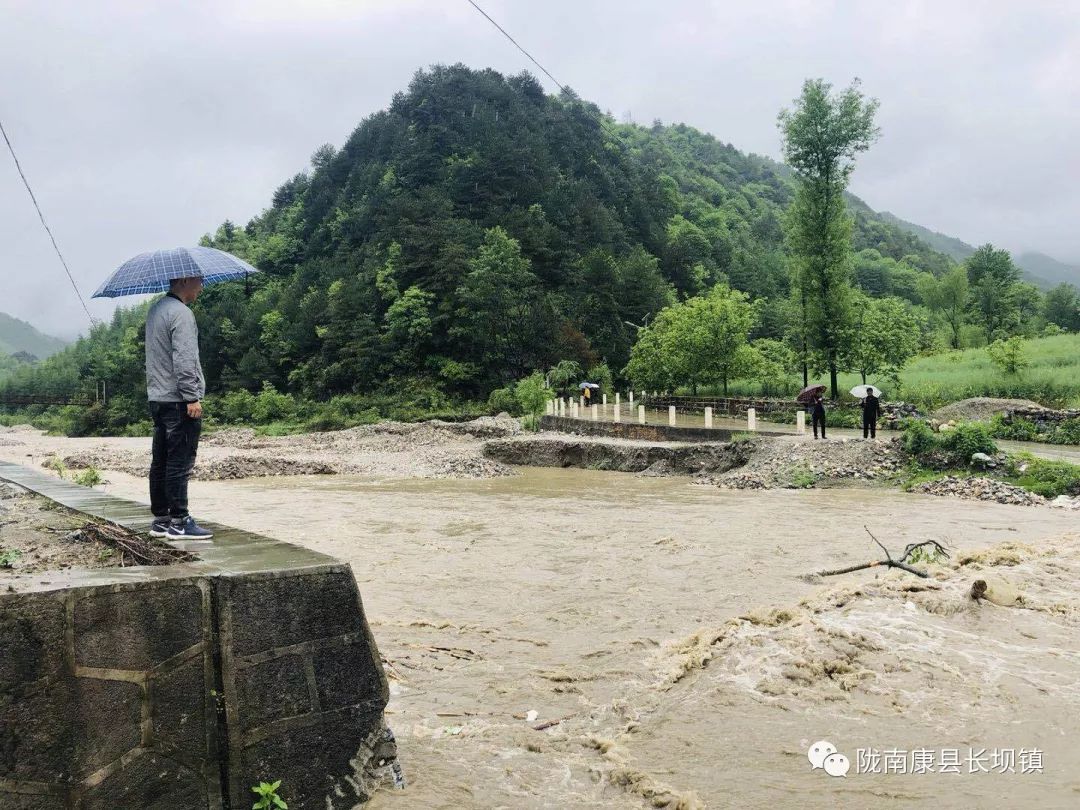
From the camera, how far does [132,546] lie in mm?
4340

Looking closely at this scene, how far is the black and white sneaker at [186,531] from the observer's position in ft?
16.8

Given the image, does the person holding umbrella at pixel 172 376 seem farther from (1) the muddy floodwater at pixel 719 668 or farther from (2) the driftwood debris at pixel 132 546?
(1) the muddy floodwater at pixel 719 668

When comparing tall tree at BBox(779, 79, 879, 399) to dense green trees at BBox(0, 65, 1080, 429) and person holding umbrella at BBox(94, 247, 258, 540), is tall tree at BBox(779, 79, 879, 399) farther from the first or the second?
person holding umbrella at BBox(94, 247, 258, 540)

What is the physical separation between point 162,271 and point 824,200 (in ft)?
107

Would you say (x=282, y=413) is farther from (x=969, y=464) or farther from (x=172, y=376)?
(x=172, y=376)

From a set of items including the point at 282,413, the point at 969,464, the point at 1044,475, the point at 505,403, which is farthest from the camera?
the point at 282,413

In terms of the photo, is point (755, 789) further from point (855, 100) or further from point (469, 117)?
point (469, 117)

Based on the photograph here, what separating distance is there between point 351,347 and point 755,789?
2497 inches

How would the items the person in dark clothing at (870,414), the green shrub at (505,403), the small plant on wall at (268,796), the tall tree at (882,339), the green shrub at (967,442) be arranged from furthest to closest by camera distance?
the green shrub at (505,403) < the tall tree at (882,339) < the person in dark clothing at (870,414) < the green shrub at (967,442) < the small plant on wall at (268,796)

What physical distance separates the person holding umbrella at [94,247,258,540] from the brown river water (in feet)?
6.76

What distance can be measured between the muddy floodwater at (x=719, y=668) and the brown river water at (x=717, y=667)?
0.07 ft

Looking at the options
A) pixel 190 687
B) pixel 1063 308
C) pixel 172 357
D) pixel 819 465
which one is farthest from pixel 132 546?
pixel 1063 308

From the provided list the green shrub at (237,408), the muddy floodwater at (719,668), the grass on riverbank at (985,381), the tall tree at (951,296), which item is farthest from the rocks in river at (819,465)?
the tall tree at (951,296)

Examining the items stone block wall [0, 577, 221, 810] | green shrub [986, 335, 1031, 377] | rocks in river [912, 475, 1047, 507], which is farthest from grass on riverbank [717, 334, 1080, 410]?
stone block wall [0, 577, 221, 810]
